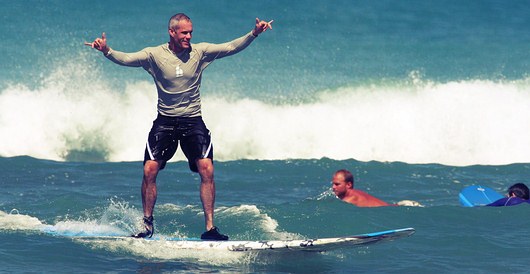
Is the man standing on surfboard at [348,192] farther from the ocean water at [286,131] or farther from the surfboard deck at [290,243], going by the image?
the surfboard deck at [290,243]

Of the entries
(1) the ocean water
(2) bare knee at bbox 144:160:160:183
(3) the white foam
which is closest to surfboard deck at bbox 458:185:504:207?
(1) the ocean water

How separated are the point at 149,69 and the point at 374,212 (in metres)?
3.91

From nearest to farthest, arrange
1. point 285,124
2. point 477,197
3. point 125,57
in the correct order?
point 125,57
point 477,197
point 285,124

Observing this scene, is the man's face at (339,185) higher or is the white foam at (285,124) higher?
the white foam at (285,124)

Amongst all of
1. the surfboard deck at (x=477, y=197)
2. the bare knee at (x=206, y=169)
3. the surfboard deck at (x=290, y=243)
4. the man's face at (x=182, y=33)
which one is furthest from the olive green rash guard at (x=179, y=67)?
the surfboard deck at (x=477, y=197)

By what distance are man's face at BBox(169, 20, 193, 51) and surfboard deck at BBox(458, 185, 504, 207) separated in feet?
17.1

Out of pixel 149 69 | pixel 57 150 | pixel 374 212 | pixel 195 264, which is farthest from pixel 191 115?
pixel 57 150

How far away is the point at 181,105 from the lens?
384 inches

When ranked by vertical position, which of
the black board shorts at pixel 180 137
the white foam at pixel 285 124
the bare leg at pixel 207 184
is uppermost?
the white foam at pixel 285 124

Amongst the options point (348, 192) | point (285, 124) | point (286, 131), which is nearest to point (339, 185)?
point (348, 192)

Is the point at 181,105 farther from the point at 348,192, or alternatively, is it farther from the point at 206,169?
the point at 348,192

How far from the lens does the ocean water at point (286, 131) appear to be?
10.4 meters

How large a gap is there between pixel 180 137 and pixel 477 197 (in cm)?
511

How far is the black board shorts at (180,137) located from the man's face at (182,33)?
769 mm
